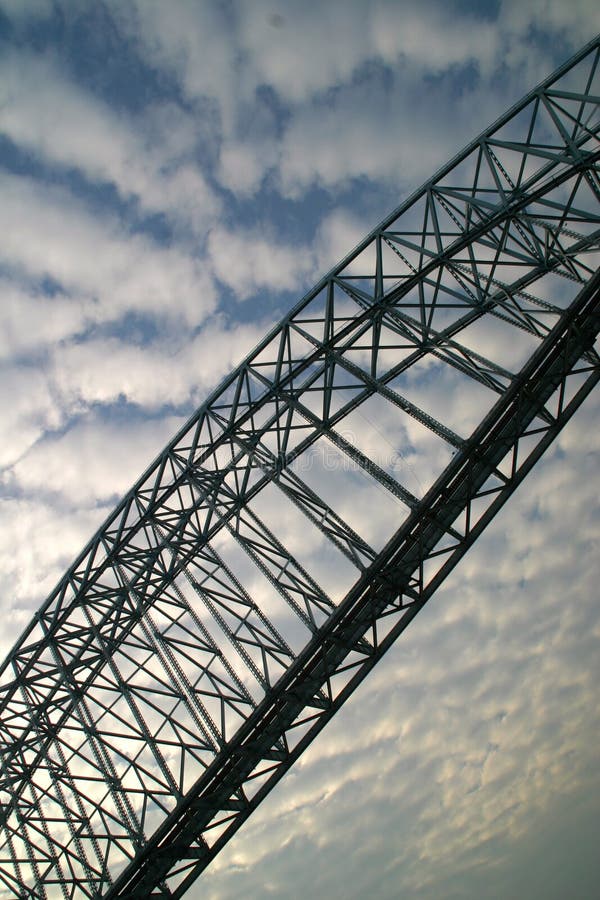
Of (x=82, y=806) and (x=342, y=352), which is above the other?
(x=342, y=352)

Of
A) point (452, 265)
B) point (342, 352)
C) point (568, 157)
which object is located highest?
point (342, 352)

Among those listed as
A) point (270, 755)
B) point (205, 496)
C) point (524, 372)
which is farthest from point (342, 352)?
point (270, 755)

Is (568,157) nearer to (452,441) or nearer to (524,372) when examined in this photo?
(524,372)

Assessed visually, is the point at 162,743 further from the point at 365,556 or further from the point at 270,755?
the point at 365,556

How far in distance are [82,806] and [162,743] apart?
473cm

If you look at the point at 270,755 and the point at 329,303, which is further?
the point at 270,755

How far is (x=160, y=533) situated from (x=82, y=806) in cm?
804

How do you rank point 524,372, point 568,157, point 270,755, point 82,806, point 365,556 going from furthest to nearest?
point 82,806
point 270,755
point 365,556
point 524,372
point 568,157

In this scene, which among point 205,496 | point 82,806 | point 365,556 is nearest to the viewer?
point 365,556

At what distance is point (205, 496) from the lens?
1574 cm

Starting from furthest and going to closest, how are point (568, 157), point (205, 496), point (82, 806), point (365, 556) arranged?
point (82, 806) → point (205, 496) → point (365, 556) → point (568, 157)

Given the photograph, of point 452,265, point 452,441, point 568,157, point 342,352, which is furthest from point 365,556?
point 568,157

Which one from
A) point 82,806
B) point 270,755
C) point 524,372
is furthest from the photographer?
point 82,806

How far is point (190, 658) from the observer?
49.7ft
